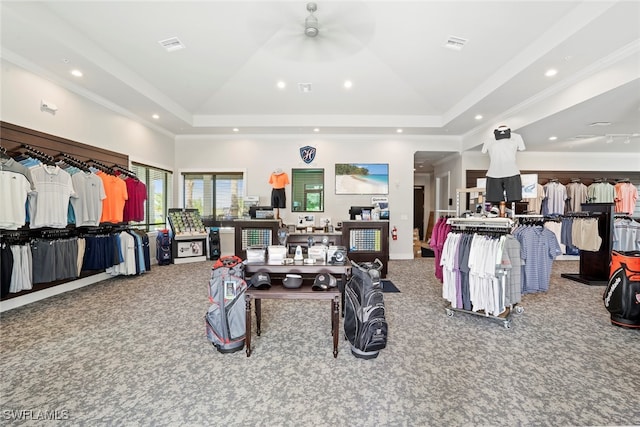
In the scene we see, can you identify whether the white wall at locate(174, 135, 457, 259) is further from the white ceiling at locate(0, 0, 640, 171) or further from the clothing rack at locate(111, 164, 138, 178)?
the clothing rack at locate(111, 164, 138, 178)

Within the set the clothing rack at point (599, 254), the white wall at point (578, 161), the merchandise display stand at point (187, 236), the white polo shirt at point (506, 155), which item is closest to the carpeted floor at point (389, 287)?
the white polo shirt at point (506, 155)

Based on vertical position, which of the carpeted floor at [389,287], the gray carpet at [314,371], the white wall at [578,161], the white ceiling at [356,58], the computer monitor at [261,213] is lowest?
the gray carpet at [314,371]

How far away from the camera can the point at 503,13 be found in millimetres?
3330

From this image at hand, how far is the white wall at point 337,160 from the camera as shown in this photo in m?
7.49

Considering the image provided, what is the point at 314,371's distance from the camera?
2293 mm

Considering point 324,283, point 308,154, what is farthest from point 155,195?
point 324,283

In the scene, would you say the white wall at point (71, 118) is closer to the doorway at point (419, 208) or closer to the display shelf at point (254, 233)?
the display shelf at point (254, 233)

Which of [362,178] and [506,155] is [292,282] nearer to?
[506,155]

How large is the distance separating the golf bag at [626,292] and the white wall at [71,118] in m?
7.73

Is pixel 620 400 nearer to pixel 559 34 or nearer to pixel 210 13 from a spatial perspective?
pixel 559 34

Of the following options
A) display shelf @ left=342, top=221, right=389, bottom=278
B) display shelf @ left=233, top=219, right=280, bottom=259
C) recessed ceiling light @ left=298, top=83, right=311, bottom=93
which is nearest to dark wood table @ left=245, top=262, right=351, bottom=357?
display shelf @ left=342, top=221, right=389, bottom=278

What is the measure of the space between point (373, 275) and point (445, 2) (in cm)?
335

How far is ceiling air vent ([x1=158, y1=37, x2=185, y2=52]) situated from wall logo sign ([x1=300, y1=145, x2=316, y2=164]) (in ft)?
12.2

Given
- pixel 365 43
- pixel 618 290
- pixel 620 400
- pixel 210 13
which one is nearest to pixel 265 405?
pixel 620 400
